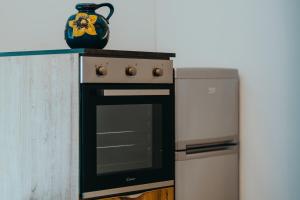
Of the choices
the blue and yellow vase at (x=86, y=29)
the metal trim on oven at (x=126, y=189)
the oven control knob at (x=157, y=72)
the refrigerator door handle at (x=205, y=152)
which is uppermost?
the blue and yellow vase at (x=86, y=29)

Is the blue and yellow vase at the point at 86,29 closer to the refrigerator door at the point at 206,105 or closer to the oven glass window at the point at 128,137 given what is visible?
the oven glass window at the point at 128,137

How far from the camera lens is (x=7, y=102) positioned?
2.67 meters

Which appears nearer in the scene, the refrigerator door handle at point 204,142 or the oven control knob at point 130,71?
the oven control knob at point 130,71

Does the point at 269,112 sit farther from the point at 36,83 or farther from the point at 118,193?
the point at 36,83

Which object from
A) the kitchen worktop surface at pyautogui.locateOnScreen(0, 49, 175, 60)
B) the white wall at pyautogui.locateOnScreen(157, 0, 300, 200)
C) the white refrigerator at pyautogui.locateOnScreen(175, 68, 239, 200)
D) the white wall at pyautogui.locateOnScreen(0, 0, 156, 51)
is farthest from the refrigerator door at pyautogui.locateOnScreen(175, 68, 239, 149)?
the white wall at pyautogui.locateOnScreen(0, 0, 156, 51)

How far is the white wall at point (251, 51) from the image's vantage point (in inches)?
117

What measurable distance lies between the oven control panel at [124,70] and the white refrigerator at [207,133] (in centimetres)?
17

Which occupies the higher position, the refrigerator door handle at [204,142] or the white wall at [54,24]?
the white wall at [54,24]

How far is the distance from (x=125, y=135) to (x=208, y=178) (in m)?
0.69

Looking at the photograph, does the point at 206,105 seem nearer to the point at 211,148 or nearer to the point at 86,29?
the point at 211,148

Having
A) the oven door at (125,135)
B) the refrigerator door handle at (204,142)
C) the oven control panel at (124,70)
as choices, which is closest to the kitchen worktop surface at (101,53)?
the oven control panel at (124,70)

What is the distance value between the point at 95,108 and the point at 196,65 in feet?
4.03

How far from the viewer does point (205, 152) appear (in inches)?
121

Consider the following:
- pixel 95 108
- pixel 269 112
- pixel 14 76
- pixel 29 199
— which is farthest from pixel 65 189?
pixel 269 112
